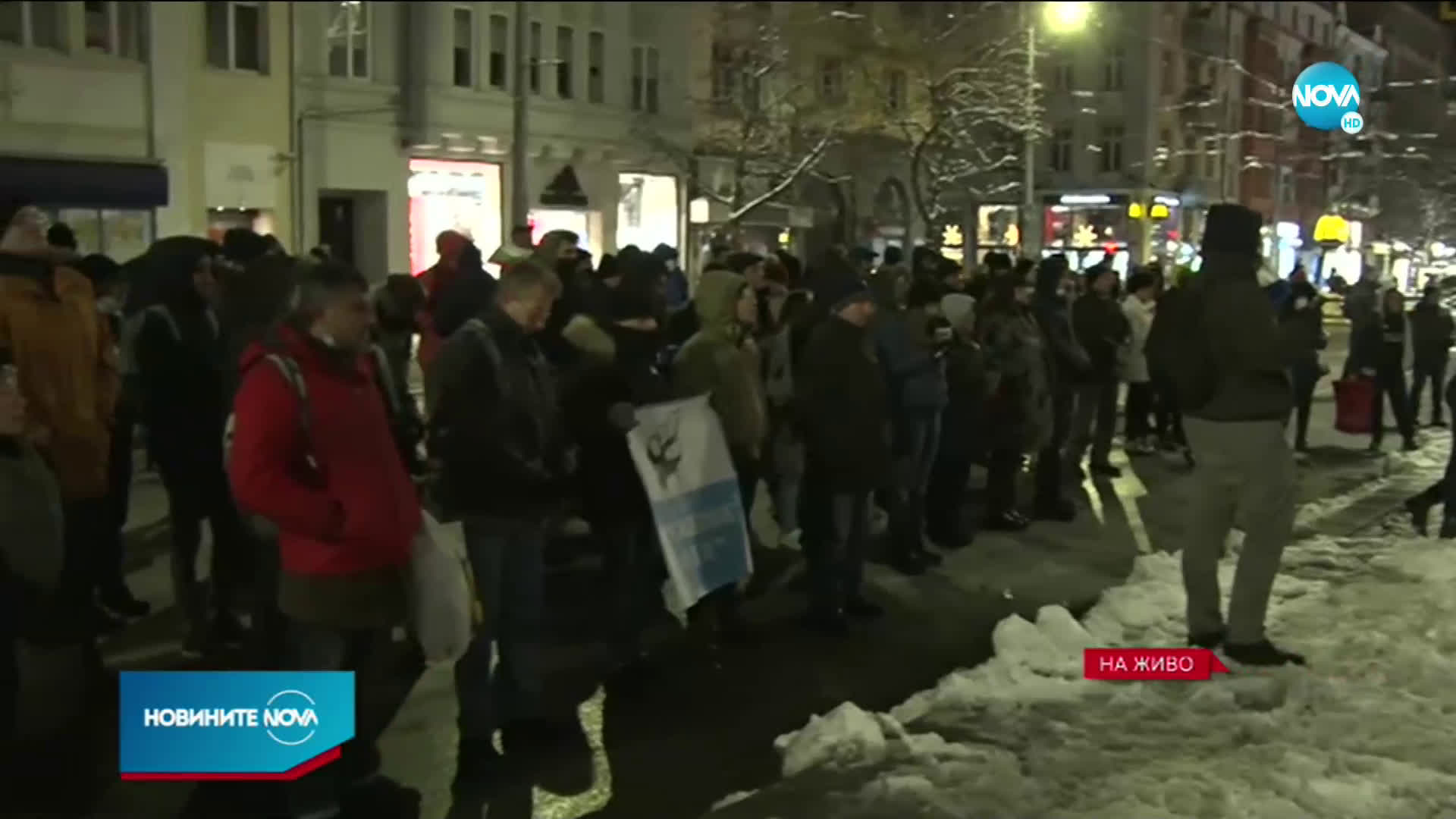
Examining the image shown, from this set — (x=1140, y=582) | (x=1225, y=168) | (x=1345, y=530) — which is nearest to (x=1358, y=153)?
(x=1345, y=530)

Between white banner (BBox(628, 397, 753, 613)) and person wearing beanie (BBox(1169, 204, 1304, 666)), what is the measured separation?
2242 mm

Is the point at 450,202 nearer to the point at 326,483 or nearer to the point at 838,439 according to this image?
the point at 838,439

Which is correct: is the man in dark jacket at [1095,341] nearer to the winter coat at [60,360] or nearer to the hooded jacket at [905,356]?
the hooded jacket at [905,356]

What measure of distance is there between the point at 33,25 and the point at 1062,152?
4092cm

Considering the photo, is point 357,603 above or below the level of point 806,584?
above

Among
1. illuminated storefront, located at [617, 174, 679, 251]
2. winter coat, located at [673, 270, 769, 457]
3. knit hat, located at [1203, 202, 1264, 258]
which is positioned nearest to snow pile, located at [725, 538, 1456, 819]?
winter coat, located at [673, 270, 769, 457]

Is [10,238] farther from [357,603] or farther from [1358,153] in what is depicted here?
[1358,153]

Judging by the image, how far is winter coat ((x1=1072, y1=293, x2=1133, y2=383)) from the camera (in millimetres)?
13555

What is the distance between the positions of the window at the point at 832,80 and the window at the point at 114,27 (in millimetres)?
15101

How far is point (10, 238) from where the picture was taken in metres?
6.86

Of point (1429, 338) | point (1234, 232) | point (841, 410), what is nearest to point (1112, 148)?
point (1429, 338)

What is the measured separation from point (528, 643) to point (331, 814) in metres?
1.23

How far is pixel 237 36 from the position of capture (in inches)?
1056

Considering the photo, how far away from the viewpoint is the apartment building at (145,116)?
21969 mm
